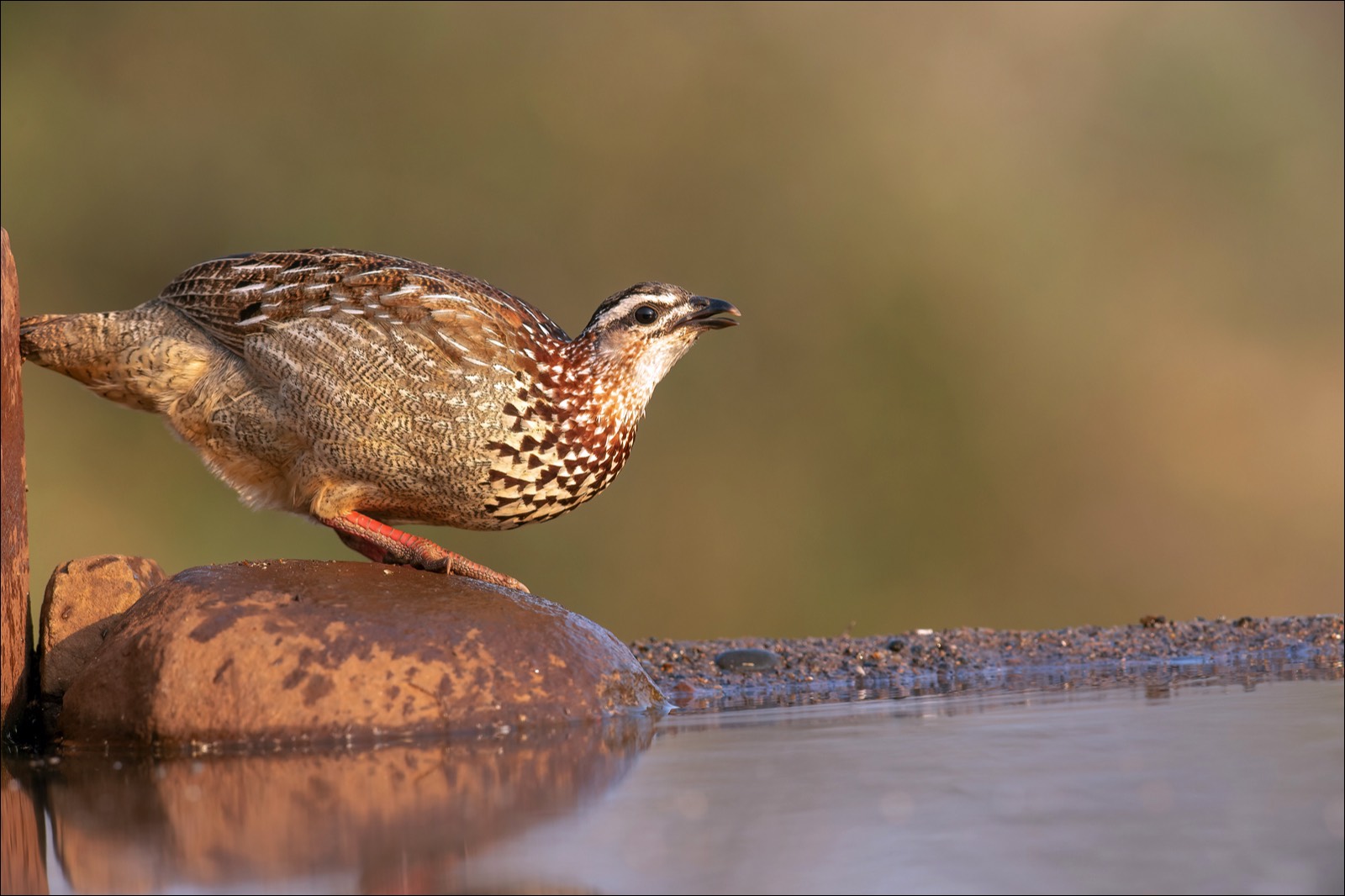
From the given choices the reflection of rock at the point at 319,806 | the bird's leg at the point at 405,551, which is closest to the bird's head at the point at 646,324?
the bird's leg at the point at 405,551

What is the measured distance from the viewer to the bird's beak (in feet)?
23.5

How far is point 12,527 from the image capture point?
20.5 ft

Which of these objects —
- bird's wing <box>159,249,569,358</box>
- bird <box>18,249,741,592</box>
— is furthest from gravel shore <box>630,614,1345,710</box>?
bird's wing <box>159,249,569,358</box>

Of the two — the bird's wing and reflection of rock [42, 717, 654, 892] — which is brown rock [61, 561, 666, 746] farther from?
the bird's wing

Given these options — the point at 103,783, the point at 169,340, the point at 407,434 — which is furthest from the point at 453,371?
the point at 103,783

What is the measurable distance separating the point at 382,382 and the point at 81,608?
1.65 metres

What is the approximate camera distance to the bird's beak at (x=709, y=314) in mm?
7176

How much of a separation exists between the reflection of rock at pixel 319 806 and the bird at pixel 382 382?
1.56 m

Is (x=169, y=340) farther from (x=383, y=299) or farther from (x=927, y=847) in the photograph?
(x=927, y=847)

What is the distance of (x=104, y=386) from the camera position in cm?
718

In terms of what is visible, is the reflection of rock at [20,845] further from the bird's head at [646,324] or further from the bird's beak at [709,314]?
the bird's beak at [709,314]

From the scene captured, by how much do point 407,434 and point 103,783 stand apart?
2322 mm

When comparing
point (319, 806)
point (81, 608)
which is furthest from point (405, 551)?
point (319, 806)

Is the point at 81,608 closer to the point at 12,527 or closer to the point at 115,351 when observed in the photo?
the point at 12,527
